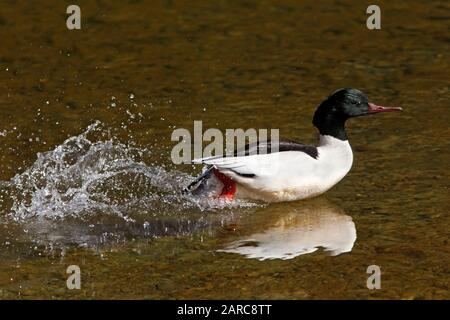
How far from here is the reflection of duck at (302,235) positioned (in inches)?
298

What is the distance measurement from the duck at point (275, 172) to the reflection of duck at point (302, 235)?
19cm

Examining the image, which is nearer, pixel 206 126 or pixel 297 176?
pixel 297 176

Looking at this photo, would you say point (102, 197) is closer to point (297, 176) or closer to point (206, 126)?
point (297, 176)

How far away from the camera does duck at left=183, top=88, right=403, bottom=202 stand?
8.40m

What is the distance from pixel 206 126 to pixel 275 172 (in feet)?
5.55

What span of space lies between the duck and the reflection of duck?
19 centimetres

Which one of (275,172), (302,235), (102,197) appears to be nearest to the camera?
(302,235)

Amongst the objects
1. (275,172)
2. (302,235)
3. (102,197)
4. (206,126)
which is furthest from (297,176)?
(206,126)

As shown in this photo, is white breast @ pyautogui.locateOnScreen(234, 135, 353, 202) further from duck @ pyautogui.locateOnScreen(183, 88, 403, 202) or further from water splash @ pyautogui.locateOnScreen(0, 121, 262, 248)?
water splash @ pyautogui.locateOnScreen(0, 121, 262, 248)

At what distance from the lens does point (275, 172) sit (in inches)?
332

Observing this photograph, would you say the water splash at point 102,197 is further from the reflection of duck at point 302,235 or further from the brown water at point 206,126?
the reflection of duck at point 302,235

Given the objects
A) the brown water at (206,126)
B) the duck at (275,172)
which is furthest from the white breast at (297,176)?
the brown water at (206,126)

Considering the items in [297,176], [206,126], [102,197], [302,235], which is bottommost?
[302,235]

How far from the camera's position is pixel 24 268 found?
725 centimetres
